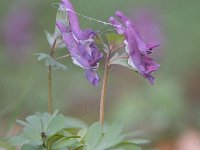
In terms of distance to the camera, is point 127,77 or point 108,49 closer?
point 108,49

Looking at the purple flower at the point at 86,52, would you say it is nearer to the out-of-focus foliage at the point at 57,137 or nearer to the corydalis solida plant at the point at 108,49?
the corydalis solida plant at the point at 108,49

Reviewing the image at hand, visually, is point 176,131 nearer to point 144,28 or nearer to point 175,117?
point 175,117

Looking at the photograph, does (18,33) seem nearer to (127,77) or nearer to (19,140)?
(127,77)

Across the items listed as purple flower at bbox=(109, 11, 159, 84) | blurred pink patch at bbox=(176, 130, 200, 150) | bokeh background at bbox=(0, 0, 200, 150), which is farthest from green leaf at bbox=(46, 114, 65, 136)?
blurred pink patch at bbox=(176, 130, 200, 150)

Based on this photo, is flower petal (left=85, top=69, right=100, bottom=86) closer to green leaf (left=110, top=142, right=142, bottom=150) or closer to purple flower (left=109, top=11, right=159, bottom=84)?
purple flower (left=109, top=11, right=159, bottom=84)

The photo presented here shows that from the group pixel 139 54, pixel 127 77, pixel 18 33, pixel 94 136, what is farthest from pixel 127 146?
pixel 127 77

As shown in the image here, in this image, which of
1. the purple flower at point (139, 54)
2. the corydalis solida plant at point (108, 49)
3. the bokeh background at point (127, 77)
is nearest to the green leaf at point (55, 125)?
the corydalis solida plant at point (108, 49)

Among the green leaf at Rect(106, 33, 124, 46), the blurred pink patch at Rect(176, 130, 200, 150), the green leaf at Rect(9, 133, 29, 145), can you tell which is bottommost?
the blurred pink patch at Rect(176, 130, 200, 150)
